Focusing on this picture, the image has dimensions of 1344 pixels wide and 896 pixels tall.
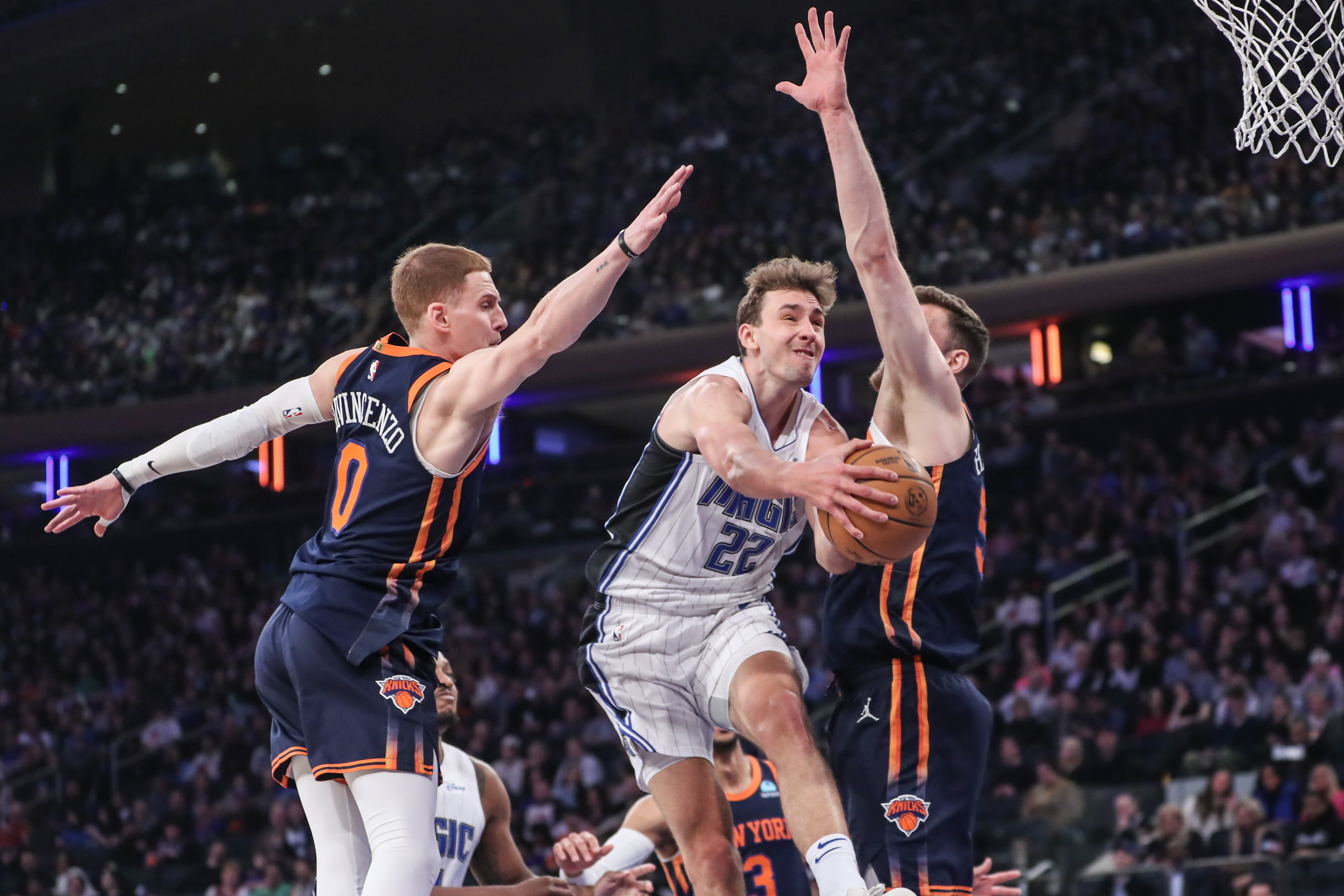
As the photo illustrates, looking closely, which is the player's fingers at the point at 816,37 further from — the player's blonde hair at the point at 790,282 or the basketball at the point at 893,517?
the basketball at the point at 893,517

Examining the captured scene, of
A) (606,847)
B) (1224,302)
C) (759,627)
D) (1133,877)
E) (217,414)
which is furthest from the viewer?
(217,414)

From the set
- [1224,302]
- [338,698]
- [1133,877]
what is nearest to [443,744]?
[338,698]

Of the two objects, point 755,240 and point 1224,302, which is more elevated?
point 755,240

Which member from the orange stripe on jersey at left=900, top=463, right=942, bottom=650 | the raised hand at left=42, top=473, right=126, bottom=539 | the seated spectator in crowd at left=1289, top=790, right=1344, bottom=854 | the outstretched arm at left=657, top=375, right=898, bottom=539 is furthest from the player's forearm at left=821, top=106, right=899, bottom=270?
the seated spectator in crowd at left=1289, top=790, right=1344, bottom=854

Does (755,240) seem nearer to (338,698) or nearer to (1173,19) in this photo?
(1173,19)

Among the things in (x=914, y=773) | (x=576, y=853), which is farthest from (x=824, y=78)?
(x=576, y=853)

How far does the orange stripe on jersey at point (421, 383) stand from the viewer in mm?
4859

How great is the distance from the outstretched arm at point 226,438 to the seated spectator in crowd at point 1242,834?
7.91m

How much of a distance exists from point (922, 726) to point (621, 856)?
1.81 metres

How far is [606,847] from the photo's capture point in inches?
242

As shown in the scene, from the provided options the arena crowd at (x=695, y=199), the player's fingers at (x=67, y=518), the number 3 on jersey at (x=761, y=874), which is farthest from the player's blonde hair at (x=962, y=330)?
the arena crowd at (x=695, y=199)

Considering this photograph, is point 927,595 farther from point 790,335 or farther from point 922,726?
point 790,335

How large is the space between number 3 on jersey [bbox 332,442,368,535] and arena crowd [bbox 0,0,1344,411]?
15800mm

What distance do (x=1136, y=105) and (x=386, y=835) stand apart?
20.1 meters
